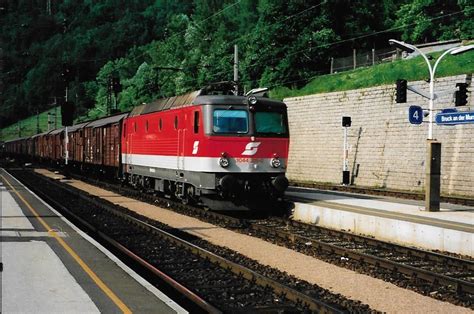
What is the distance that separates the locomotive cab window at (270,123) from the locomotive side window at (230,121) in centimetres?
38

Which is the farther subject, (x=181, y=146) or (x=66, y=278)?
(x=181, y=146)

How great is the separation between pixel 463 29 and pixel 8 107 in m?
137

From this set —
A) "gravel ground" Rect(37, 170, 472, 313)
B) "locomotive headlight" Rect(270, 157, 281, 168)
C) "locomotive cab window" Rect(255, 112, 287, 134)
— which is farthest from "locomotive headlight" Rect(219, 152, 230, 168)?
"gravel ground" Rect(37, 170, 472, 313)

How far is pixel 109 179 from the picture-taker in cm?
3656

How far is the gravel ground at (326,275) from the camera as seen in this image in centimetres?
873

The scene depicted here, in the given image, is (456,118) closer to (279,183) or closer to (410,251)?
(279,183)

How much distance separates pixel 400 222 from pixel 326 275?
511 cm

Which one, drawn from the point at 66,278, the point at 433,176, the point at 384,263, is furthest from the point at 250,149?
the point at 66,278

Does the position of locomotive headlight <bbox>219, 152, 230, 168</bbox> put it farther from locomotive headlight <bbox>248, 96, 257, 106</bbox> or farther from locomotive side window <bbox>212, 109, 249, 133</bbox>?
locomotive headlight <bbox>248, 96, 257, 106</bbox>

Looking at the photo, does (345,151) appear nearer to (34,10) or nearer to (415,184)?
(415,184)

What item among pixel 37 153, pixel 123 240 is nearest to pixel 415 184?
pixel 123 240

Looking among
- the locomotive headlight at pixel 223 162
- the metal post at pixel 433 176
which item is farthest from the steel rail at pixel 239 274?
the metal post at pixel 433 176

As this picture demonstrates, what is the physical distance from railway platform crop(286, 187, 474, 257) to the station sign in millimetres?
2805

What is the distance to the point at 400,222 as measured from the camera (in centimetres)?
1534
